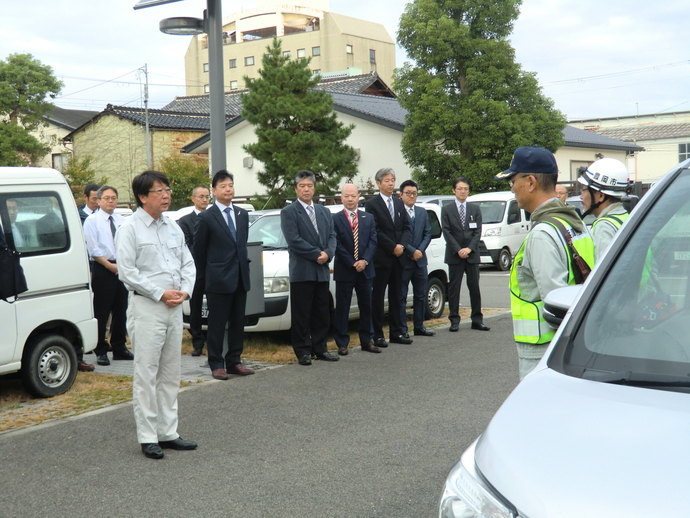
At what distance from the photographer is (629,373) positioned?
2.35 meters

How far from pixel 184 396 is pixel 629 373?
17.3 feet

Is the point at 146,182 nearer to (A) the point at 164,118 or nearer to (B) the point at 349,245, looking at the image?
(B) the point at 349,245

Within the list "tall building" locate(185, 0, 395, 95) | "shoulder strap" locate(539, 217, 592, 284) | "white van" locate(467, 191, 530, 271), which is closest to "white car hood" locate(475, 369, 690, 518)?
"shoulder strap" locate(539, 217, 592, 284)

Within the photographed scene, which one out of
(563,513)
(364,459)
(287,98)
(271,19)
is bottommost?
(364,459)

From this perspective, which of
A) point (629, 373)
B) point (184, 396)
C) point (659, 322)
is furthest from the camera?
point (184, 396)

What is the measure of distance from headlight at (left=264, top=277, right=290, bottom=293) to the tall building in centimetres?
6285

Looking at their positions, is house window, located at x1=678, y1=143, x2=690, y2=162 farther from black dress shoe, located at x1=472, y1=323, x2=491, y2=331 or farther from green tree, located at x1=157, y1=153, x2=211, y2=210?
black dress shoe, located at x1=472, y1=323, x2=491, y2=331

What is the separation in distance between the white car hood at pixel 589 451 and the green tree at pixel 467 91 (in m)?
24.3

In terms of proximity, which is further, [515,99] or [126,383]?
[515,99]

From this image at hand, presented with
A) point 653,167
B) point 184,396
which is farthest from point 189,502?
point 653,167

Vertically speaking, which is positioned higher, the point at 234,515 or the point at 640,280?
the point at 640,280

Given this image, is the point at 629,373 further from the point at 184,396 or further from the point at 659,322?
the point at 184,396

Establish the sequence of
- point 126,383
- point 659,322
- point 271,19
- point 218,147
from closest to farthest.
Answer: point 659,322, point 126,383, point 218,147, point 271,19

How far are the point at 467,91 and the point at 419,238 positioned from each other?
18.1 m
